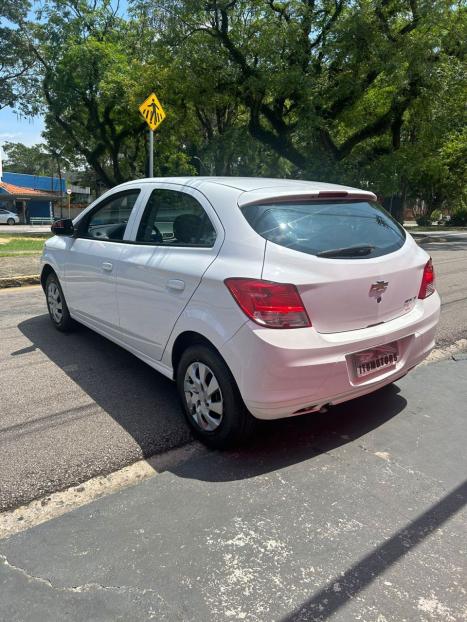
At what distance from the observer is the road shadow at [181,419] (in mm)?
3062

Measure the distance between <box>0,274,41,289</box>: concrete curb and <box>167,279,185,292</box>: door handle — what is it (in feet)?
20.1

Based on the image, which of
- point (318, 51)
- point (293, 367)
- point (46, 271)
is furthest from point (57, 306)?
point (318, 51)

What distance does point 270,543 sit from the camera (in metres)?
2.33

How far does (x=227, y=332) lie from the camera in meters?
2.86

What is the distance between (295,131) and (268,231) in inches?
666

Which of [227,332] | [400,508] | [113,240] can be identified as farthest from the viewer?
[113,240]

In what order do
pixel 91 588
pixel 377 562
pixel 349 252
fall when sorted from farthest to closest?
pixel 349 252 → pixel 377 562 → pixel 91 588


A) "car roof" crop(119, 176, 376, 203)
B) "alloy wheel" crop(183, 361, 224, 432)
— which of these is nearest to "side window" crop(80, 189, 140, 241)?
"car roof" crop(119, 176, 376, 203)

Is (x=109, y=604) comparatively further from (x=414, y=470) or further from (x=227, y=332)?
(x=414, y=470)

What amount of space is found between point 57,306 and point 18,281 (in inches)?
140

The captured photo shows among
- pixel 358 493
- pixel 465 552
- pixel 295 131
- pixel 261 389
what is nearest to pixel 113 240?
pixel 261 389

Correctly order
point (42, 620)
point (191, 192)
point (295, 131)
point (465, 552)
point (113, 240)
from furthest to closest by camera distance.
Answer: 1. point (295, 131)
2. point (113, 240)
3. point (191, 192)
4. point (465, 552)
5. point (42, 620)

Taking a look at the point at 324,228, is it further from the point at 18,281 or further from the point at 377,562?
the point at 18,281

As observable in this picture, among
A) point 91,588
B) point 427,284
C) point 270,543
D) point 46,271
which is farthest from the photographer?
point 46,271
